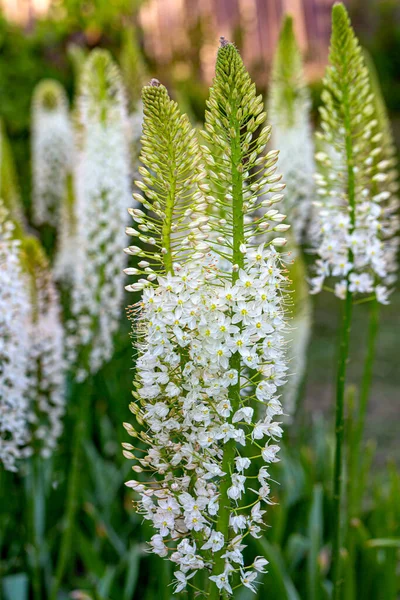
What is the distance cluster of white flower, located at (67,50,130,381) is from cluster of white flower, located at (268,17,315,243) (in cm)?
96

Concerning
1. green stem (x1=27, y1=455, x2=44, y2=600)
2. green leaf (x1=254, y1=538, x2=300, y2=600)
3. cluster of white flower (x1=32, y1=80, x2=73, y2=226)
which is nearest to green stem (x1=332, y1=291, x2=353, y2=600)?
green leaf (x1=254, y1=538, x2=300, y2=600)

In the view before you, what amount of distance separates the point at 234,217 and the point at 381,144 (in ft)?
6.30

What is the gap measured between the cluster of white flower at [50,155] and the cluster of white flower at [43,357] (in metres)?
2.42

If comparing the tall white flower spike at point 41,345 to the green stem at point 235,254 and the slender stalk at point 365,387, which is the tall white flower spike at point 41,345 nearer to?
the slender stalk at point 365,387

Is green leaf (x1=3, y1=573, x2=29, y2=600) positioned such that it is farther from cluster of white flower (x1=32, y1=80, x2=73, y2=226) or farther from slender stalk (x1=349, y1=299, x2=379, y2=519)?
cluster of white flower (x1=32, y1=80, x2=73, y2=226)

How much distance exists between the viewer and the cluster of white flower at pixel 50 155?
5961 millimetres

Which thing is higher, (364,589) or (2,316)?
(2,316)

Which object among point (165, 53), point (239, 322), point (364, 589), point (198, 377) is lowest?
point (364, 589)

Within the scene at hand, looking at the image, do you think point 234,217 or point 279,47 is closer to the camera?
point 234,217

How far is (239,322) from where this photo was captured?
159 cm

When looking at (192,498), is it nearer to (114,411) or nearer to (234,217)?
(234,217)

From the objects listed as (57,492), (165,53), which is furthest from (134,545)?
(165,53)

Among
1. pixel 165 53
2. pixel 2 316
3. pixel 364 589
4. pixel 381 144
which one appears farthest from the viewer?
pixel 165 53

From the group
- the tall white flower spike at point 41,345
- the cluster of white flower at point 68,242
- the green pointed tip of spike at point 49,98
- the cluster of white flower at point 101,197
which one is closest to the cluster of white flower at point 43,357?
the tall white flower spike at point 41,345
